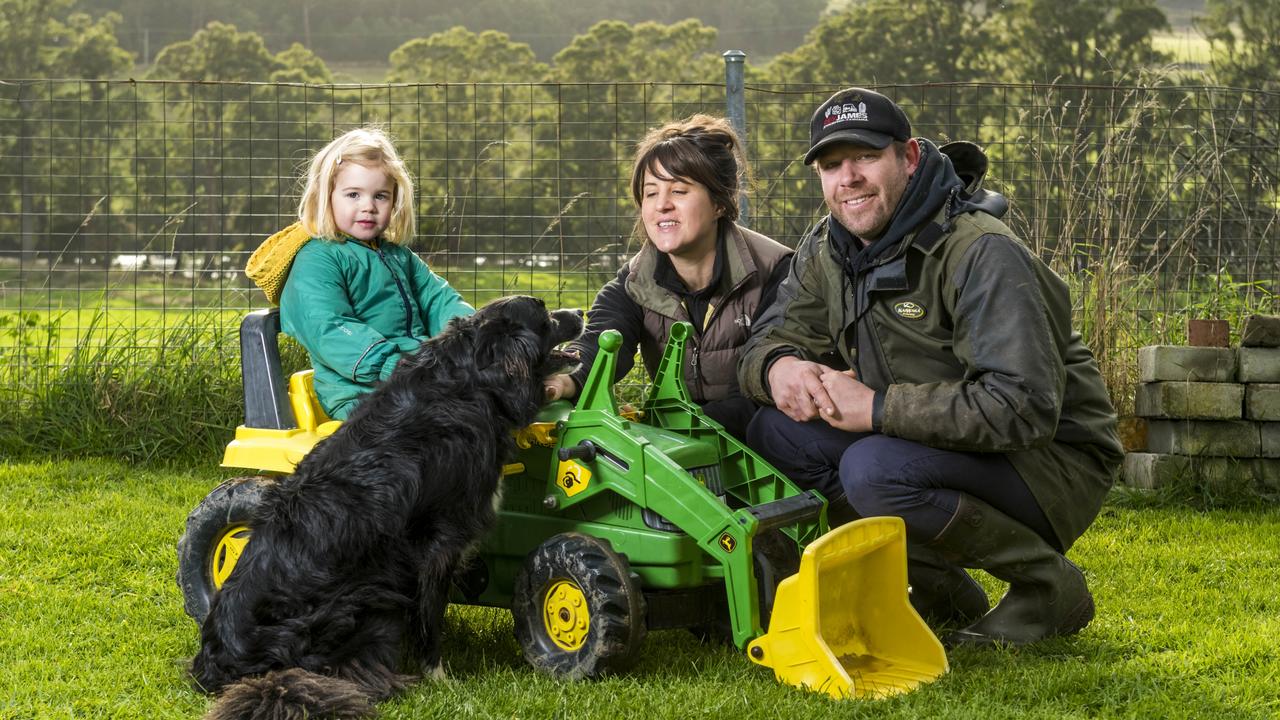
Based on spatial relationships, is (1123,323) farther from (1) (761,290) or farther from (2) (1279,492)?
(1) (761,290)

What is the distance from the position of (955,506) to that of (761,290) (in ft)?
3.19

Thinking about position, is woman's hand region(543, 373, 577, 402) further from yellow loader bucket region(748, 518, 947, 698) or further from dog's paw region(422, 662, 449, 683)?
yellow loader bucket region(748, 518, 947, 698)

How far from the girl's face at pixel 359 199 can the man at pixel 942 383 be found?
1175mm

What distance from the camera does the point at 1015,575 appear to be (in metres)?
2.93

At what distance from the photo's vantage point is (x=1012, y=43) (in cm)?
3045

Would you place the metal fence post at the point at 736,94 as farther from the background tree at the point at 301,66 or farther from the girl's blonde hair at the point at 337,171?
the background tree at the point at 301,66

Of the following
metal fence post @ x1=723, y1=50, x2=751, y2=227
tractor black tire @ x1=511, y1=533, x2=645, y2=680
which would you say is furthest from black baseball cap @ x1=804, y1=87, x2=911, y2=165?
metal fence post @ x1=723, y1=50, x2=751, y2=227

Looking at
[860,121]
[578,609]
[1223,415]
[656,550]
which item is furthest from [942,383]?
[1223,415]

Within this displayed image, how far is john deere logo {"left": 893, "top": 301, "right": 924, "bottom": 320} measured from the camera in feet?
9.62

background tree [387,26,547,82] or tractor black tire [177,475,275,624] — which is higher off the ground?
background tree [387,26,547,82]

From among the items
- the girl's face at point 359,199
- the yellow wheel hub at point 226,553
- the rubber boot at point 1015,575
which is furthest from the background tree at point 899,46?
the yellow wheel hub at point 226,553

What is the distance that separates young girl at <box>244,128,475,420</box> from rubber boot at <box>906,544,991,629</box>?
58.4 inches

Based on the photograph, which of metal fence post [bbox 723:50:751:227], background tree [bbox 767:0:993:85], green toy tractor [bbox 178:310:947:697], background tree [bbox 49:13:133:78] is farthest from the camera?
background tree [bbox 49:13:133:78]

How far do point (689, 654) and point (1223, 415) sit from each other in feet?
9.38
